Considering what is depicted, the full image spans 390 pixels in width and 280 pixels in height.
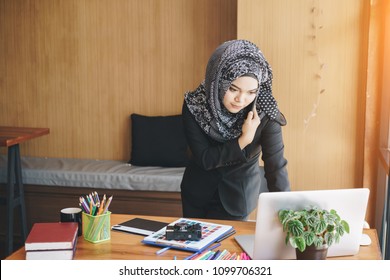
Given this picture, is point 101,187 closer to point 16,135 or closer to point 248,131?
point 16,135

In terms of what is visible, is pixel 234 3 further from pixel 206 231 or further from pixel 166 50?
pixel 206 231

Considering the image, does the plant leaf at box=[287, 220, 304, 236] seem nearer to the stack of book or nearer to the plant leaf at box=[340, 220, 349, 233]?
the plant leaf at box=[340, 220, 349, 233]

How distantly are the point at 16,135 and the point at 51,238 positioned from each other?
2.34 m

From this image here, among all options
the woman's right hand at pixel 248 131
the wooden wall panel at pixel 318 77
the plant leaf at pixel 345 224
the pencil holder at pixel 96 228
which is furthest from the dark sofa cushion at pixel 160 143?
the plant leaf at pixel 345 224

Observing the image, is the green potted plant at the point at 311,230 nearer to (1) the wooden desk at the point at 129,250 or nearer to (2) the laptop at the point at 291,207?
(2) the laptop at the point at 291,207

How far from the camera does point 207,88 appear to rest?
7.68ft

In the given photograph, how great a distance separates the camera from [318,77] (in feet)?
11.6

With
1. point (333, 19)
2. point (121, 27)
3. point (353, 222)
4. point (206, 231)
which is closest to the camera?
point (353, 222)

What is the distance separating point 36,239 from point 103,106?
291 cm

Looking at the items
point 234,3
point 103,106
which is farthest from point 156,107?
point 234,3

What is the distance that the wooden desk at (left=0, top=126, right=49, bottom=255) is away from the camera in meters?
3.71

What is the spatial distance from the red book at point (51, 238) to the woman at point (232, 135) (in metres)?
0.68

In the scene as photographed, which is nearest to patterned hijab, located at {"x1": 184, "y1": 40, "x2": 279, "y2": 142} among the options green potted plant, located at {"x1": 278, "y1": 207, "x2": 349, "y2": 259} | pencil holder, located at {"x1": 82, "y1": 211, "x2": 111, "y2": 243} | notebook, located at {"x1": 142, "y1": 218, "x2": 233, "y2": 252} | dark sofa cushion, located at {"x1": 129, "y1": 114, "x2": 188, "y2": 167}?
notebook, located at {"x1": 142, "y1": 218, "x2": 233, "y2": 252}

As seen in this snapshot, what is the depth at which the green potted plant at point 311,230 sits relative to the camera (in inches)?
61.2
